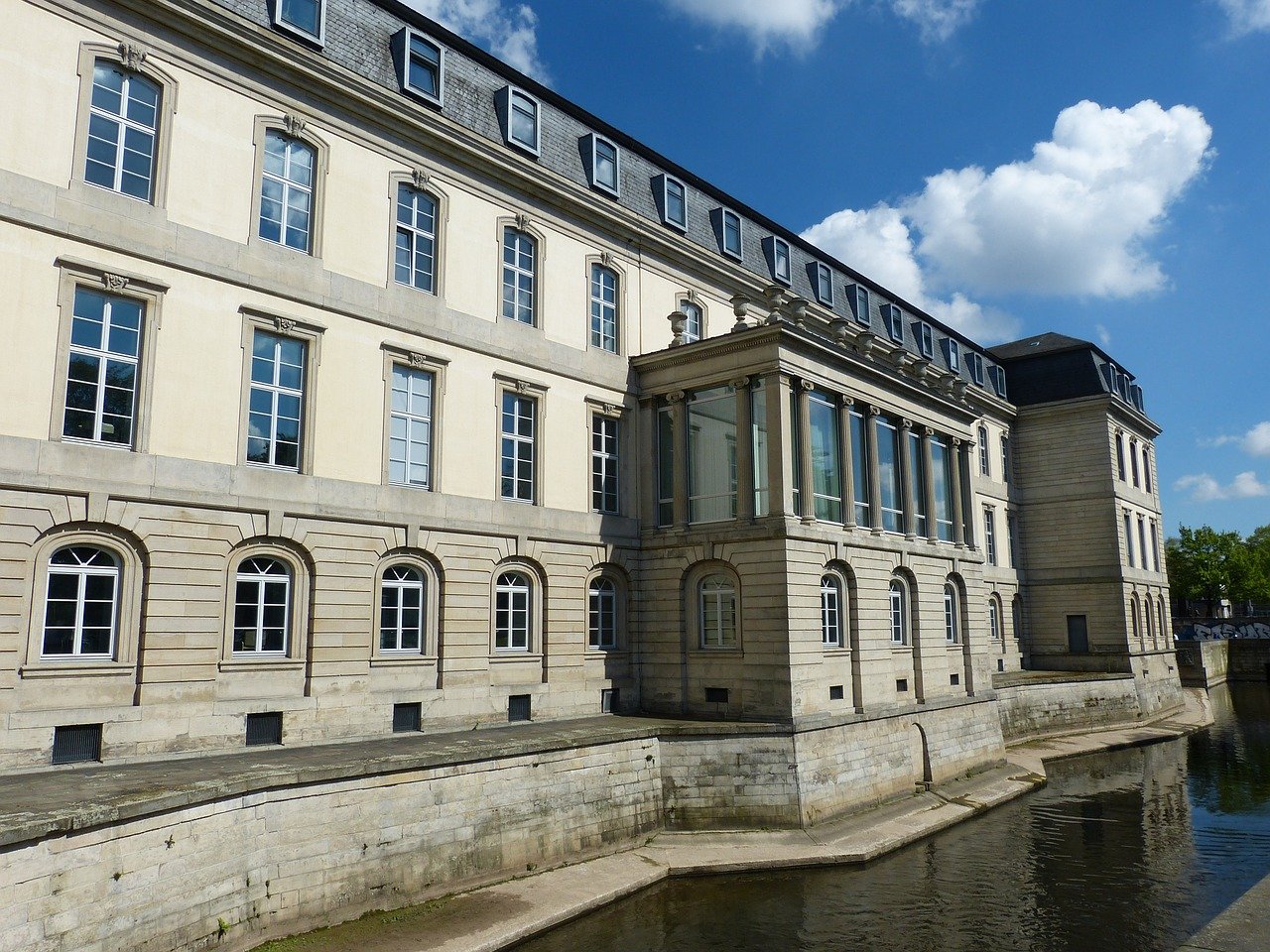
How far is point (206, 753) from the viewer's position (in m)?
15.2

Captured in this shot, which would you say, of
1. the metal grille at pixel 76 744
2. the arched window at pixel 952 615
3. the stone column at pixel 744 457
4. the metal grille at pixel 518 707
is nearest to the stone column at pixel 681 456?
the stone column at pixel 744 457

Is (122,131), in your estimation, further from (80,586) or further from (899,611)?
(899,611)

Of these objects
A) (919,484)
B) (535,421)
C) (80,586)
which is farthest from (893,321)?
(80,586)

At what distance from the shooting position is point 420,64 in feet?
66.2

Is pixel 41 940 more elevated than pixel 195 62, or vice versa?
pixel 195 62

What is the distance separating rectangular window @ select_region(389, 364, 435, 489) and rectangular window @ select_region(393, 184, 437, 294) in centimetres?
202

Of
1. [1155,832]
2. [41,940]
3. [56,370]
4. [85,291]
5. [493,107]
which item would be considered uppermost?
[493,107]

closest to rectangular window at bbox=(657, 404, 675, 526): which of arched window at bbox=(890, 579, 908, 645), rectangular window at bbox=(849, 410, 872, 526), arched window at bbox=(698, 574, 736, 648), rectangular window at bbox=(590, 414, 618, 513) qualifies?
rectangular window at bbox=(590, 414, 618, 513)

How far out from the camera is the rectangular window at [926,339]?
1553 inches

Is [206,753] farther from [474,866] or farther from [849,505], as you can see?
[849,505]

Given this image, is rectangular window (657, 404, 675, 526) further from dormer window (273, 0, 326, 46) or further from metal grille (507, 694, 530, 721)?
dormer window (273, 0, 326, 46)

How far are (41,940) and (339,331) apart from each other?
1150 cm

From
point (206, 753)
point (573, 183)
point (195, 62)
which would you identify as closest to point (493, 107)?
point (573, 183)

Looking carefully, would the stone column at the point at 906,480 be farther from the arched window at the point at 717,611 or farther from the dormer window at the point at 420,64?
the dormer window at the point at 420,64
